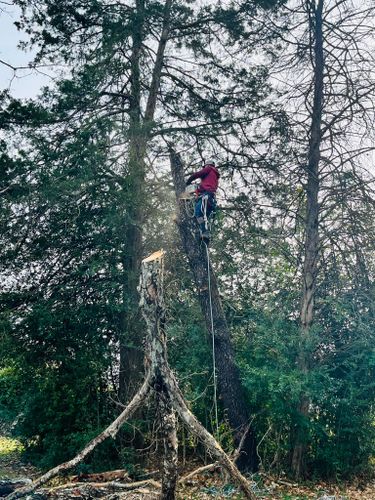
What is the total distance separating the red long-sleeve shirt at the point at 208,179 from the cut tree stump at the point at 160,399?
149 inches

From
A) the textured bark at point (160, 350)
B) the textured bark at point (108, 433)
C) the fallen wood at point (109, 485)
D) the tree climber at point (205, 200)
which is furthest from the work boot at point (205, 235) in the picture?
the fallen wood at point (109, 485)

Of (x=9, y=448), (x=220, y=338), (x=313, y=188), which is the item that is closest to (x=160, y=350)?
(x=220, y=338)

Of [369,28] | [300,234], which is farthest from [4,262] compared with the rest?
[369,28]

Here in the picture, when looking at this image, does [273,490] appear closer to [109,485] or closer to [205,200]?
[109,485]

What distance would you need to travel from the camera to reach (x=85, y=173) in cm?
974

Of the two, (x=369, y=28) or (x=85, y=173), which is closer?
(x=85, y=173)

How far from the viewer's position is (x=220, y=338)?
32.2ft

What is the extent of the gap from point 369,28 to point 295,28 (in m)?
1.57

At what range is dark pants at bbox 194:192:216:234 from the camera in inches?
362

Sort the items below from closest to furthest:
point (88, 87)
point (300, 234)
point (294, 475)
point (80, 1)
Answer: point (294, 475), point (88, 87), point (80, 1), point (300, 234)

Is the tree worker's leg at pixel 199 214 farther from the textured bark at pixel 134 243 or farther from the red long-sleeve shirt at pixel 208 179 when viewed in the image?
the textured bark at pixel 134 243

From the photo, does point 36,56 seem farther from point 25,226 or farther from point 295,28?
point 295,28

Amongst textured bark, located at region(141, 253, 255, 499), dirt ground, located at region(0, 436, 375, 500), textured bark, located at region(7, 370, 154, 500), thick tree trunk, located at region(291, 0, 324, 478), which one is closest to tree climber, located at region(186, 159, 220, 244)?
thick tree trunk, located at region(291, 0, 324, 478)

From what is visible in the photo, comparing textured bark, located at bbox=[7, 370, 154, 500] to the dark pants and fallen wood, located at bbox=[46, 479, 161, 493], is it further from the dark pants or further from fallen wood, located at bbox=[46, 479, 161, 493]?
the dark pants
